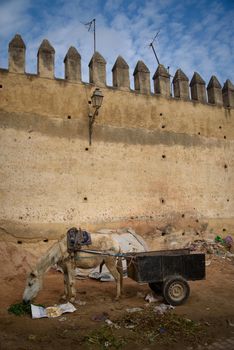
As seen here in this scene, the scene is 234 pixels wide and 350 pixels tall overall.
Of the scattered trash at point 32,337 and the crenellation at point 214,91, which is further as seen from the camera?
the crenellation at point 214,91

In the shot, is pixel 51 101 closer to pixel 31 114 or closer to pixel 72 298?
pixel 31 114

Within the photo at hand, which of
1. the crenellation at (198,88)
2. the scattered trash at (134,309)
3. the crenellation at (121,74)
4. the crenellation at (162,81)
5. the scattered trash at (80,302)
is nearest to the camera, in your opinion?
the scattered trash at (134,309)

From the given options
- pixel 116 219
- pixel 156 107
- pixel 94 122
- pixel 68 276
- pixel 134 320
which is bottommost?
pixel 134 320

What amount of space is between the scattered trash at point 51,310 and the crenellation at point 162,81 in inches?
364

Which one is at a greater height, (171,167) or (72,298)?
(171,167)

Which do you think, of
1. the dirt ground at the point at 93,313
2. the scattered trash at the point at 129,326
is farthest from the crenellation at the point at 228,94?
the scattered trash at the point at 129,326

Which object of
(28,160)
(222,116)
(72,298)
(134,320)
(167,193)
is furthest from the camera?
(222,116)

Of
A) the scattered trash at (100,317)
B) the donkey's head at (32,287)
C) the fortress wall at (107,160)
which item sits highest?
the fortress wall at (107,160)

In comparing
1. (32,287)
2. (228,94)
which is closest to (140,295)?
(32,287)

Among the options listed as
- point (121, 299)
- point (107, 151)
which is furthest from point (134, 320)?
point (107, 151)

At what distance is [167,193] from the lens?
12398 millimetres

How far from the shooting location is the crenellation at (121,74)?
480 inches

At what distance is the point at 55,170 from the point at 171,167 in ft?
15.0

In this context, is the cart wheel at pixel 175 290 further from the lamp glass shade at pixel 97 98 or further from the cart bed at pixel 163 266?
the lamp glass shade at pixel 97 98
